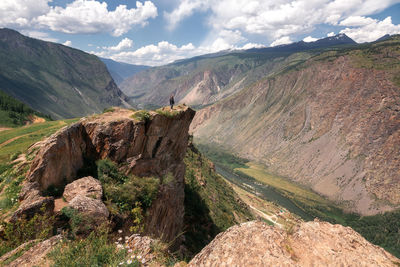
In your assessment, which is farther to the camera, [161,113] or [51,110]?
[51,110]

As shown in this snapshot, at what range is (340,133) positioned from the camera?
506 feet

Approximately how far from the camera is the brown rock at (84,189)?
1178 cm

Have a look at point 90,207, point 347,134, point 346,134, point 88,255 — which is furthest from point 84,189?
point 346,134

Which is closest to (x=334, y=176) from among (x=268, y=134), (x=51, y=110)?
(x=268, y=134)

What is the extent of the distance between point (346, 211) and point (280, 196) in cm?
3275

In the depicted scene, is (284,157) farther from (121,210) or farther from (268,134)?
(121,210)

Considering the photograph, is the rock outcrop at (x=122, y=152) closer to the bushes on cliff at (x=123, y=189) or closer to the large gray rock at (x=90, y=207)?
the bushes on cliff at (x=123, y=189)

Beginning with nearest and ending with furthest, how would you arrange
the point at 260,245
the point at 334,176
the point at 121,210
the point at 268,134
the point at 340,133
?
the point at 260,245 → the point at 121,210 → the point at 334,176 → the point at 340,133 → the point at 268,134

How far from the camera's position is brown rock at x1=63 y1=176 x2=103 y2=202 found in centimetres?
1178

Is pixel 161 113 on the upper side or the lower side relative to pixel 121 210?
upper

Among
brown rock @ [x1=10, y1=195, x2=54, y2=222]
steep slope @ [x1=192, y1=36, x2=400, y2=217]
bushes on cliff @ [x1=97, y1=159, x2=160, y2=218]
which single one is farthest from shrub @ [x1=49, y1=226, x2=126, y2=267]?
steep slope @ [x1=192, y1=36, x2=400, y2=217]

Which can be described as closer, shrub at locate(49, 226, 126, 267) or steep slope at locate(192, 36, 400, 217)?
shrub at locate(49, 226, 126, 267)

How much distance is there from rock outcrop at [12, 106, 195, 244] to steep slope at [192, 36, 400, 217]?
132756 millimetres

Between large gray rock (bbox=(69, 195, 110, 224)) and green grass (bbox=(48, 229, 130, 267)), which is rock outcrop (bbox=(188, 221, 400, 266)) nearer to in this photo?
green grass (bbox=(48, 229, 130, 267))
